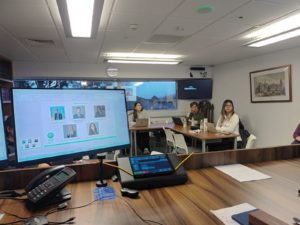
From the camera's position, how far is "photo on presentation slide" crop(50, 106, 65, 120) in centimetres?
101

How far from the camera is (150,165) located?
3.82 feet

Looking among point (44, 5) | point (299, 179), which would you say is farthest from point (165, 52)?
point (299, 179)

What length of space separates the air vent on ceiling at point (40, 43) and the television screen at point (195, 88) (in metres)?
4.10

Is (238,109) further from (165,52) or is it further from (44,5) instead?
(44,5)

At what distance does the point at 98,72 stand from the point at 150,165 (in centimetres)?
539

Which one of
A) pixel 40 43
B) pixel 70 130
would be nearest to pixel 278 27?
pixel 70 130

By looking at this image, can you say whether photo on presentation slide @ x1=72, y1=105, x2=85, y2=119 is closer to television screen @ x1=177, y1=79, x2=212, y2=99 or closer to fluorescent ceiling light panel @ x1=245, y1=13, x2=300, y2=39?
fluorescent ceiling light panel @ x1=245, y1=13, x2=300, y2=39

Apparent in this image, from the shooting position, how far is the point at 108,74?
623 cm

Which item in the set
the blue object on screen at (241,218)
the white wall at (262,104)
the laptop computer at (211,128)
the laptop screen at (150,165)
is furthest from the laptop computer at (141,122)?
the blue object on screen at (241,218)

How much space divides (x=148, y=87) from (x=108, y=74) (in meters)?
1.42

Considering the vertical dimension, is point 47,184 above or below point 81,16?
below

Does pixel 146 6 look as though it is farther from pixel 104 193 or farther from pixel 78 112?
pixel 104 193

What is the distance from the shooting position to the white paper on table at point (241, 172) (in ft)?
3.89

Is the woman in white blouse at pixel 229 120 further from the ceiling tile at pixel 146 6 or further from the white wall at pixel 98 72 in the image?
the ceiling tile at pixel 146 6
